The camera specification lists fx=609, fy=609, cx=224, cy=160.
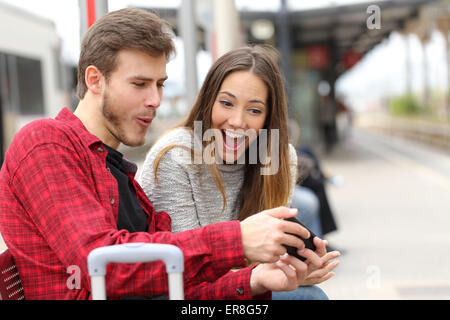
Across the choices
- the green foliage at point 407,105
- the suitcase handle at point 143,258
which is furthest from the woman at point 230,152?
the green foliage at point 407,105

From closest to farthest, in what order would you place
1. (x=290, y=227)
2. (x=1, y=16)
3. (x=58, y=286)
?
(x=290, y=227) < (x=58, y=286) < (x=1, y=16)

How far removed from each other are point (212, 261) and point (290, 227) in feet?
0.68

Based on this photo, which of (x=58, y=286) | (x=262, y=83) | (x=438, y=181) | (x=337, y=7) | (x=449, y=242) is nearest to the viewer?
(x=58, y=286)

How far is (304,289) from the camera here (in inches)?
83.6

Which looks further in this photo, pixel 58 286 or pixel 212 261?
pixel 58 286

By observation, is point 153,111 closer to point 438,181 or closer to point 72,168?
point 72,168

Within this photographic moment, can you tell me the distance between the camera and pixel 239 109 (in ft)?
7.57

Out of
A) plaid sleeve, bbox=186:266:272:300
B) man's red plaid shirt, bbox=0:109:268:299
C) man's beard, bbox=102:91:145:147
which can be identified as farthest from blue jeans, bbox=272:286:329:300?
man's beard, bbox=102:91:145:147

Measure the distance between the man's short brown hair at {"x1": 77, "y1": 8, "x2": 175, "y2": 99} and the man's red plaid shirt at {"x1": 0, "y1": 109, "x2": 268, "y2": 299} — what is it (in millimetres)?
224

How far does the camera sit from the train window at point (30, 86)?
32.9 ft

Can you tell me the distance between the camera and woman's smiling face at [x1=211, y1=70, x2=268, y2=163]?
231 cm

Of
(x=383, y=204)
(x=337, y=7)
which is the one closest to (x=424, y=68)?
(x=337, y=7)

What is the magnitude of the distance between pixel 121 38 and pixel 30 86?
30.8 ft

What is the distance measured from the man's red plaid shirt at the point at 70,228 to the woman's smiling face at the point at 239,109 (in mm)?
707
